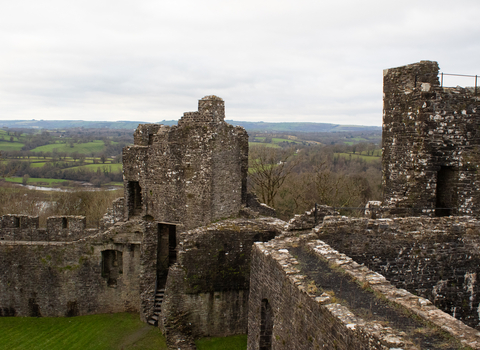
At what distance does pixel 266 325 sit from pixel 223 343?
13.4 ft

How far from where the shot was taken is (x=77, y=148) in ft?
283

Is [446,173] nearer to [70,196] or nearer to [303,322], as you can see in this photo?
[303,322]

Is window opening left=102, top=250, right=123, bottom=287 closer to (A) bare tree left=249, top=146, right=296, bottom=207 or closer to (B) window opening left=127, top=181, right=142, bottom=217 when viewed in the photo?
(B) window opening left=127, top=181, right=142, bottom=217

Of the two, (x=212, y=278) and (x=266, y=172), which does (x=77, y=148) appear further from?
(x=212, y=278)

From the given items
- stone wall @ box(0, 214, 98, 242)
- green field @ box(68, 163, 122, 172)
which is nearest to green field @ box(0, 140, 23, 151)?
green field @ box(68, 163, 122, 172)

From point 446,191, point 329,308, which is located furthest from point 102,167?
point 329,308

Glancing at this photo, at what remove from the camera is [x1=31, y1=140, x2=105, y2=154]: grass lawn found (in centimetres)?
8244

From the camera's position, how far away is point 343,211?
98.2 feet

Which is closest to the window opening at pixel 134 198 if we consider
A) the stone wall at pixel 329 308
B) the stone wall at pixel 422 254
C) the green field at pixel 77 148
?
the stone wall at pixel 329 308

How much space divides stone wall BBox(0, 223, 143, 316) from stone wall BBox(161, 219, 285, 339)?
141 inches

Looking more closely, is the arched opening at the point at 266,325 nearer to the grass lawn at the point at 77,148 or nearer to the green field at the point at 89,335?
the green field at the point at 89,335

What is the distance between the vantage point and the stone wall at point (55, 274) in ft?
51.4

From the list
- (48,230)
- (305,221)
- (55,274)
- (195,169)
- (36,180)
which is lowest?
(36,180)

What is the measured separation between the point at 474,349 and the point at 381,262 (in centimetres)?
485
